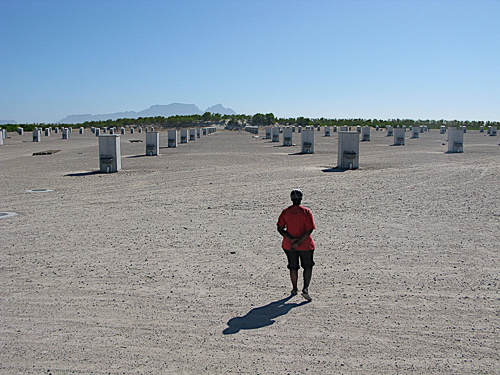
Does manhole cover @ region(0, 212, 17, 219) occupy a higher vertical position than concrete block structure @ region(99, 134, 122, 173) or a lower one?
lower

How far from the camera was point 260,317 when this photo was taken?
5.54 metres

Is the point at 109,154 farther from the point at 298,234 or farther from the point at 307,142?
the point at 298,234

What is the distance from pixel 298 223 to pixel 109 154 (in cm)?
1620

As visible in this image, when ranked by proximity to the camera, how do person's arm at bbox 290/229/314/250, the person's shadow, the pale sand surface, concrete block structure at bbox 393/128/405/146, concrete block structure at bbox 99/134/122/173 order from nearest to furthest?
the pale sand surface
the person's shadow
person's arm at bbox 290/229/314/250
concrete block structure at bbox 99/134/122/173
concrete block structure at bbox 393/128/405/146

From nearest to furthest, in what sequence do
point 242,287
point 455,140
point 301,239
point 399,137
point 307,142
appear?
point 301,239
point 242,287
point 455,140
point 307,142
point 399,137

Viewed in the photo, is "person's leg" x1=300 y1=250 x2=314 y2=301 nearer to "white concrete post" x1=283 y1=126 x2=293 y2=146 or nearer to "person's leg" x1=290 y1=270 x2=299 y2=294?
"person's leg" x1=290 y1=270 x2=299 y2=294

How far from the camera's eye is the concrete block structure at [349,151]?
70.4 feet

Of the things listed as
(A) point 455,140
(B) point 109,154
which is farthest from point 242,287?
(A) point 455,140

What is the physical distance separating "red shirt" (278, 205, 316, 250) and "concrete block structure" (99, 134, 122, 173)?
626 inches

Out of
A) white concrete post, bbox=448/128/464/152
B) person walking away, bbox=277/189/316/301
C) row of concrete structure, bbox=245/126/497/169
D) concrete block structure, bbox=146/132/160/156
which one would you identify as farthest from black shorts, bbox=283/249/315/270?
white concrete post, bbox=448/128/464/152

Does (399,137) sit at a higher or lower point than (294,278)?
higher

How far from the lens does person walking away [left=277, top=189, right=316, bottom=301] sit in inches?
234

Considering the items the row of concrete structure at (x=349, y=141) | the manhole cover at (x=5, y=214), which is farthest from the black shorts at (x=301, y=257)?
the row of concrete structure at (x=349, y=141)

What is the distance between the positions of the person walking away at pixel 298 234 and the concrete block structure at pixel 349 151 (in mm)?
15889
